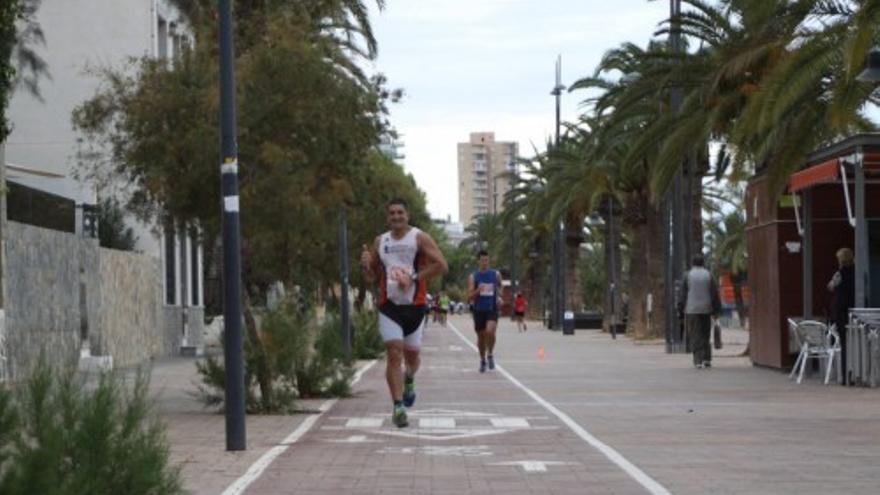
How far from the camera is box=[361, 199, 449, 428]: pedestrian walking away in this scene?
16.4 metres

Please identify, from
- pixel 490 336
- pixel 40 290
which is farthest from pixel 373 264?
pixel 40 290

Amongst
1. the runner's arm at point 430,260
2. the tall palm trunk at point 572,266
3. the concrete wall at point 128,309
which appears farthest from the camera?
the tall palm trunk at point 572,266

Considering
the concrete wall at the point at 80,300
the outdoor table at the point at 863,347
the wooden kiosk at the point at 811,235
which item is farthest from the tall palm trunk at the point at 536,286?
the outdoor table at the point at 863,347

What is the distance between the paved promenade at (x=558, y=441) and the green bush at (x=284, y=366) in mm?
490

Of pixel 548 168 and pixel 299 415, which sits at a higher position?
pixel 548 168

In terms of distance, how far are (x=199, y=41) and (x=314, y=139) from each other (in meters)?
3.04

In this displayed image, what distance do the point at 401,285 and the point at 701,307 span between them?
15151 millimetres

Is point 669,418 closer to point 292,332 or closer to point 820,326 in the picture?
point 292,332

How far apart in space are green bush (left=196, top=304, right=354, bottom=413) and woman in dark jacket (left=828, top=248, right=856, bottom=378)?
295 inches

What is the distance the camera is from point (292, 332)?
19625mm

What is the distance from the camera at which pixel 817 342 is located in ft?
83.3

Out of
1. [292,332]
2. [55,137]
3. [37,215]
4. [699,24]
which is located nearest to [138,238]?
[55,137]

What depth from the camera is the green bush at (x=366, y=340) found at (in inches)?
1458

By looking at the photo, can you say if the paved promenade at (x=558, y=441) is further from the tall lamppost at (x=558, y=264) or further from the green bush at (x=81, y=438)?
the tall lamppost at (x=558, y=264)
